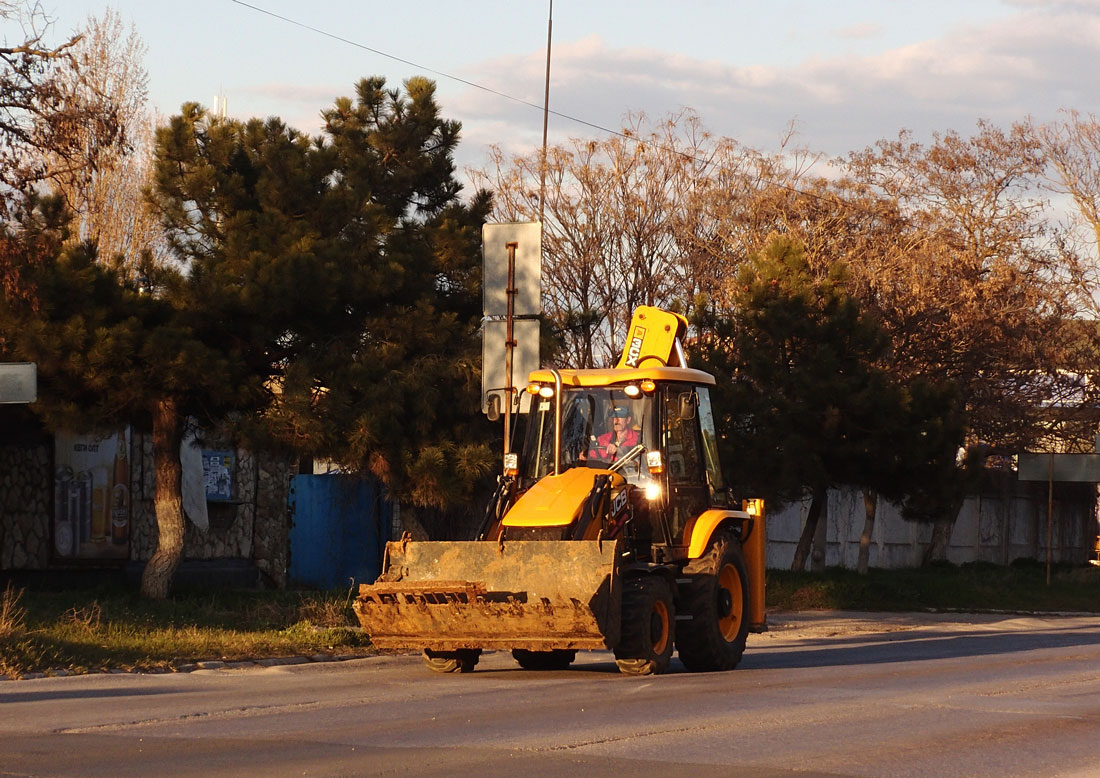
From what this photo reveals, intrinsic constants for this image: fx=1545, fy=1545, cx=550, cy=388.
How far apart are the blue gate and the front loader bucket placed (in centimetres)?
1298

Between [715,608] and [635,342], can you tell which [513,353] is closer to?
[635,342]

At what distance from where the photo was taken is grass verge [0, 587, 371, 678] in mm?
14930

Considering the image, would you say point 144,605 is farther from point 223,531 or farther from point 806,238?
point 806,238

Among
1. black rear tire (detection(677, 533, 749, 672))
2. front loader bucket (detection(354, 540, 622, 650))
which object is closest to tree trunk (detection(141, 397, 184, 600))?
front loader bucket (detection(354, 540, 622, 650))

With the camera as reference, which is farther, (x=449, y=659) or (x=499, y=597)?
(x=449, y=659)

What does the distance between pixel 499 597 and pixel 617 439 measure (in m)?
2.53

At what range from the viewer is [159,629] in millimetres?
17406

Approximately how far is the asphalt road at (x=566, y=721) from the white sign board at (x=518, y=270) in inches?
166

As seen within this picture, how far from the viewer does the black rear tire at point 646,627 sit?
14.0 m

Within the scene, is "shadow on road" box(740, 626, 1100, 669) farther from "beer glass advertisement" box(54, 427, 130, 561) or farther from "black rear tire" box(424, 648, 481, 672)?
"beer glass advertisement" box(54, 427, 130, 561)

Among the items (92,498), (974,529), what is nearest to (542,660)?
(92,498)

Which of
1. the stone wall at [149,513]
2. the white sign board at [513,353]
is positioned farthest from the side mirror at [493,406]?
the stone wall at [149,513]

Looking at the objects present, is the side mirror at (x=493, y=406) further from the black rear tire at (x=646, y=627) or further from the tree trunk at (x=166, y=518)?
the tree trunk at (x=166, y=518)

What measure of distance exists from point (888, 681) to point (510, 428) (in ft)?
15.2
